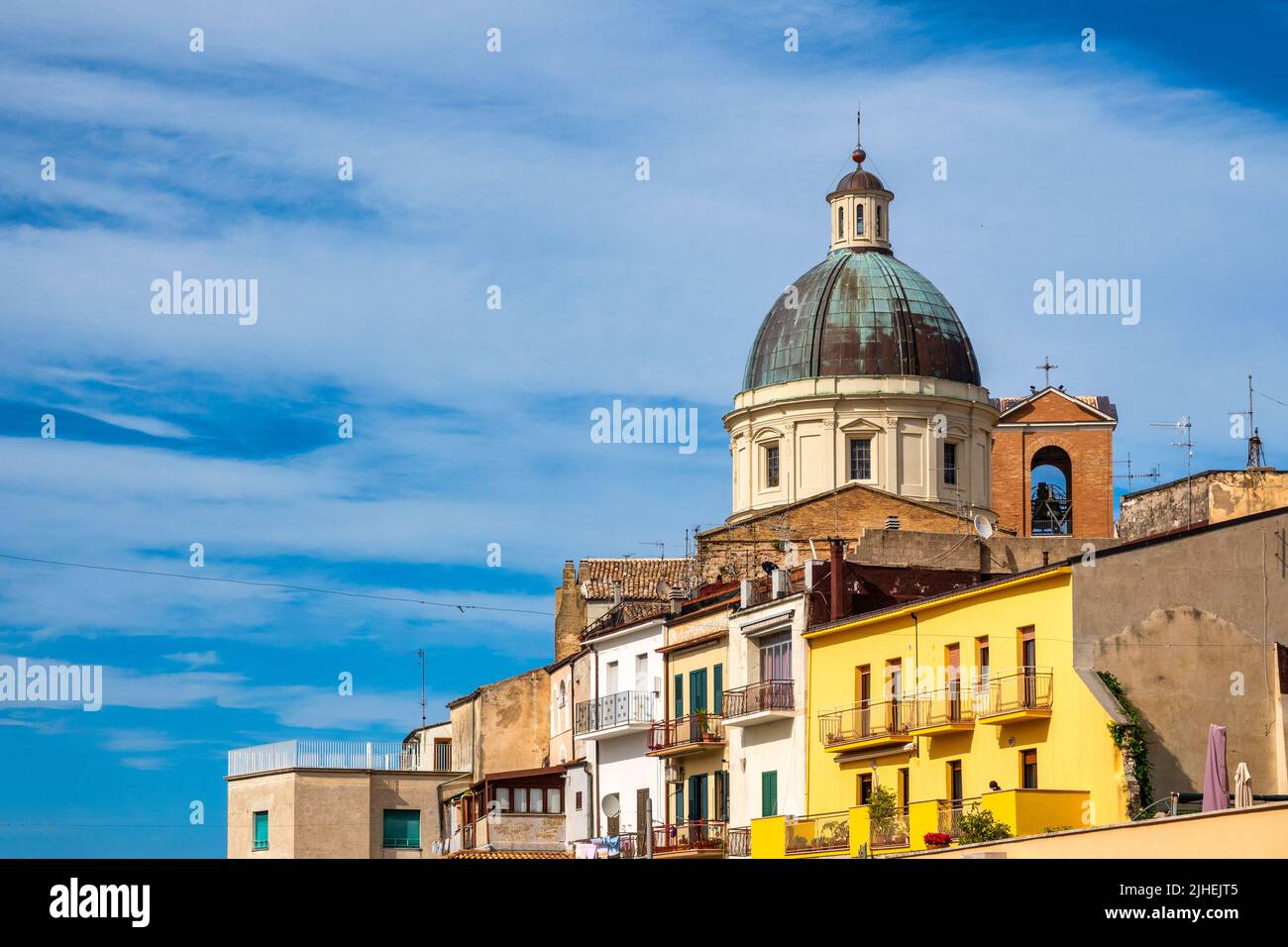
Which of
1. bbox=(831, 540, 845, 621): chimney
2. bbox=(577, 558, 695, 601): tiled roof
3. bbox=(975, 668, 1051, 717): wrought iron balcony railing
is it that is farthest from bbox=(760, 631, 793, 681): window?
bbox=(577, 558, 695, 601): tiled roof

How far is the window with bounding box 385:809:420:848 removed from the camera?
6744 centimetres

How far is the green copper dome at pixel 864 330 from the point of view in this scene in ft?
249

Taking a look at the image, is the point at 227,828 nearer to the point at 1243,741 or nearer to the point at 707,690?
the point at 707,690

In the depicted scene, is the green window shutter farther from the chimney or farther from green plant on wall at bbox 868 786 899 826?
green plant on wall at bbox 868 786 899 826

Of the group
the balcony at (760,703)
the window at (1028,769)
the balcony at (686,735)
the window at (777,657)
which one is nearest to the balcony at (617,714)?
the balcony at (686,735)

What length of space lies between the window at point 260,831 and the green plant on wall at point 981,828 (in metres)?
32.7

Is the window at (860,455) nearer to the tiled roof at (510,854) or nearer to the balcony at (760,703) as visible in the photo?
the tiled roof at (510,854)

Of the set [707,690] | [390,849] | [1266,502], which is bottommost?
[390,849]

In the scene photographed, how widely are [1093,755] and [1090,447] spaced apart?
50.9 m

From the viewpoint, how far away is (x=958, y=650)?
140 feet

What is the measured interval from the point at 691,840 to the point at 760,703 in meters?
4.27

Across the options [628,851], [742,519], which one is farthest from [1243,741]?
[742,519]

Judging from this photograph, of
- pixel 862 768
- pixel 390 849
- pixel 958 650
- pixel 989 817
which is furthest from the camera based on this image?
pixel 390 849

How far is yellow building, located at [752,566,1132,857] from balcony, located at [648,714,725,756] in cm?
440
